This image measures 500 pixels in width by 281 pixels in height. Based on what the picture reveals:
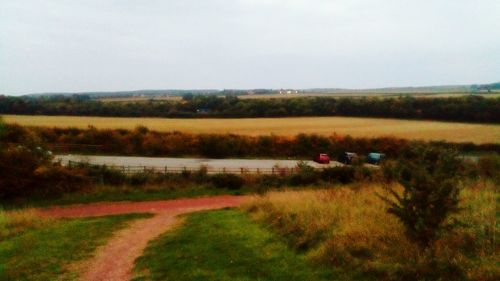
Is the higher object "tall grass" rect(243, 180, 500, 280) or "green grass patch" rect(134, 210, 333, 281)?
"tall grass" rect(243, 180, 500, 280)

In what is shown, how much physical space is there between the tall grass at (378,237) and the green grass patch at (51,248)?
4.30 m

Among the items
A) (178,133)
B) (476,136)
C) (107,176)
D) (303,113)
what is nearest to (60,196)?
(107,176)

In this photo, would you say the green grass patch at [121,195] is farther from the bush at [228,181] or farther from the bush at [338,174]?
the bush at [338,174]

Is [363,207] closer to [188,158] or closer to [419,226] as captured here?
[419,226]

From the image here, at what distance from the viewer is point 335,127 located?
5453cm

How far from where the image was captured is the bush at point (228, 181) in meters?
26.1

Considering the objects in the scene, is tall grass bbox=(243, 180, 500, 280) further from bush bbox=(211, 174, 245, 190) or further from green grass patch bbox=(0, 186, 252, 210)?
bush bbox=(211, 174, 245, 190)

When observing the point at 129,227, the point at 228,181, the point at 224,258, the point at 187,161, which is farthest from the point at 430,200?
the point at 187,161

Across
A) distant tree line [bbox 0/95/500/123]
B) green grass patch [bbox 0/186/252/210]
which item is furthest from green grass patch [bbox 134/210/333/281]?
distant tree line [bbox 0/95/500/123]

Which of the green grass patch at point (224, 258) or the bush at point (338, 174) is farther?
the bush at point (338, 174)

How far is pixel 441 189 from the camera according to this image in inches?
296

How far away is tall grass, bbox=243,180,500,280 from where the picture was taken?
677 cm

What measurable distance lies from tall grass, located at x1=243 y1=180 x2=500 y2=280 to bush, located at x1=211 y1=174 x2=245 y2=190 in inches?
535

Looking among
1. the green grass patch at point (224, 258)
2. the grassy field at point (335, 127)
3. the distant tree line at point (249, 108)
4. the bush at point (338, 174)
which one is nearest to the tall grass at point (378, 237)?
the green grass patch at point (224, 258)
